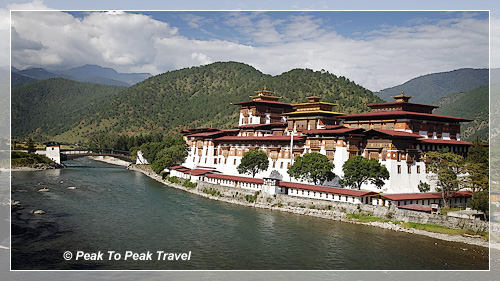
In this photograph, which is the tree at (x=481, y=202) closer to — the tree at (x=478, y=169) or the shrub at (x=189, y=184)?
the tree at (x=478, y=169)

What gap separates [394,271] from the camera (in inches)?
1137

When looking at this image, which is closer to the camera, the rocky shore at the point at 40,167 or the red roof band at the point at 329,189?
the red roof band at the point at 329,189

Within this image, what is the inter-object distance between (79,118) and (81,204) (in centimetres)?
15646

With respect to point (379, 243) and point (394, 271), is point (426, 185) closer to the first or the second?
→ point (379, 243)

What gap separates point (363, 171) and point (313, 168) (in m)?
5.81

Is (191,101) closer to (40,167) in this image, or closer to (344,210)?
(40,167)

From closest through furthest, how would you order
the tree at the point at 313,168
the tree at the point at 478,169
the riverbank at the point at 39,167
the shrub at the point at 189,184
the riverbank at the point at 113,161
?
the tree at the point at 478,169 → the tree at the point at 313,168 → the shrub at the point at 189,184 → the riverbank at the point at 39,167 → the riverbank at the point at 113,161

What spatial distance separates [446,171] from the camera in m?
45.8

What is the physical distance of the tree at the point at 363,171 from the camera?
4881 centimetres

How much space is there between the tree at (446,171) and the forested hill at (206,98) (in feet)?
204

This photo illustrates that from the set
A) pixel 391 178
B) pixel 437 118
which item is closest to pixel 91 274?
pixel 391 178

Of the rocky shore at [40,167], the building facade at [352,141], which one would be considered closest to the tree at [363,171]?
the building facade at [352,141]

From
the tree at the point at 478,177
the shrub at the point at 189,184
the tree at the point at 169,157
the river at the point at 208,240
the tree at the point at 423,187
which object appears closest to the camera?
the river at the point at 208,240

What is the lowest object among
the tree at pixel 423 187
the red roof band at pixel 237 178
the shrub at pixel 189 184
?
the shrub at pixel 189 184
